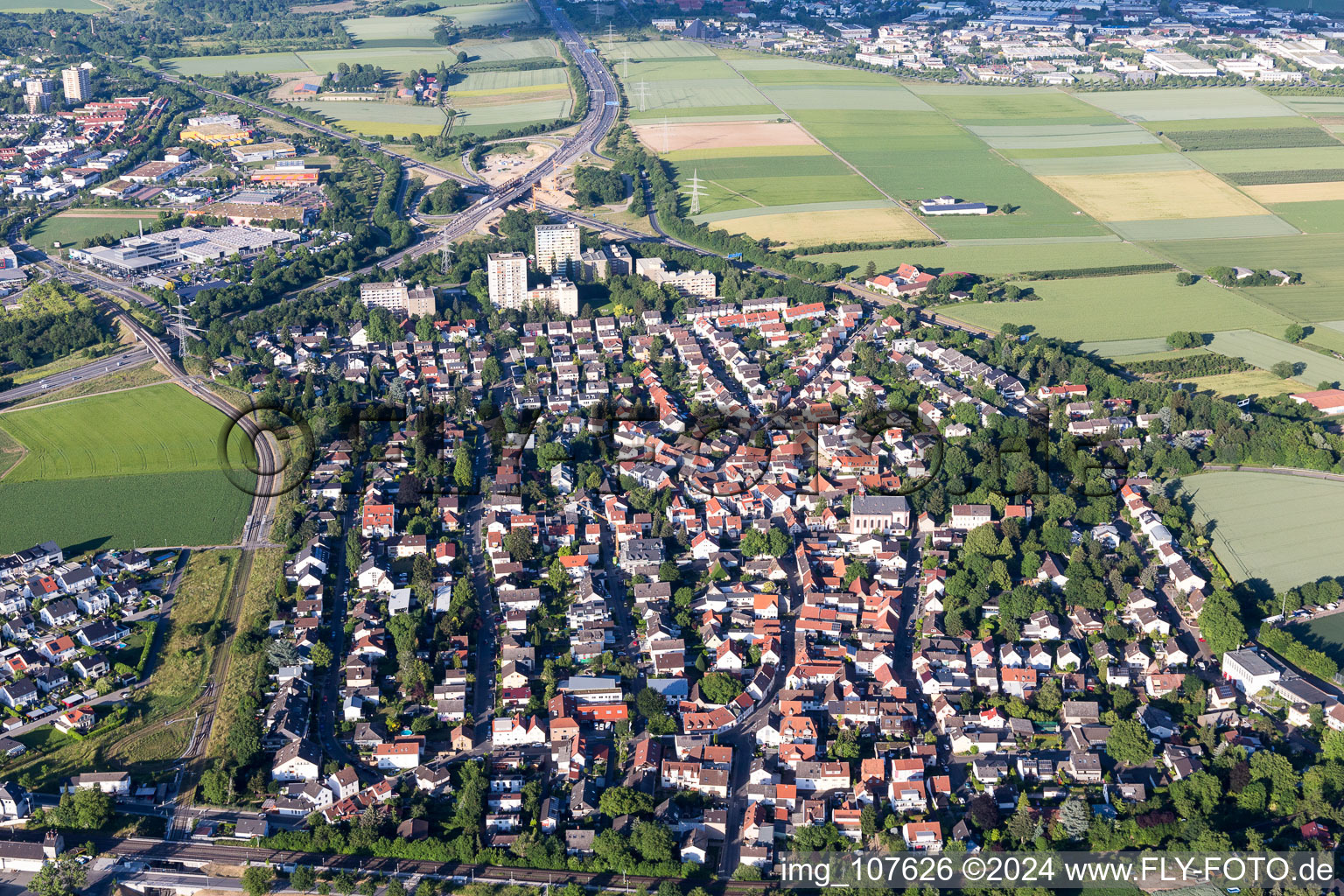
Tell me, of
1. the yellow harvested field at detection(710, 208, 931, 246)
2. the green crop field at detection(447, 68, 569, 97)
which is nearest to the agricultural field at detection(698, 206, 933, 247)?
the yellow harvested field at detection(710, 208, 931, 246)

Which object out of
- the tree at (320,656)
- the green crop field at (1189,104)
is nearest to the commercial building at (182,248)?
the tree at (320,656)

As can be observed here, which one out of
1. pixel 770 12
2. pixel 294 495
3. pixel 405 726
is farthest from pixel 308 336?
pixel 770 12

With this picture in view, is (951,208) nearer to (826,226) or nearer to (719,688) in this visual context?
(826,226)

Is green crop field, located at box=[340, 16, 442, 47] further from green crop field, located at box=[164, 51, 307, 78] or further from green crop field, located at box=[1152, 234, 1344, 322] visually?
green crop field, located at box=[1152, 234, 1344, 322]

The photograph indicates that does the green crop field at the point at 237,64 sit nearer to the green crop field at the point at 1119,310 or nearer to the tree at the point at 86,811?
the green crop field at the point at 1119,310

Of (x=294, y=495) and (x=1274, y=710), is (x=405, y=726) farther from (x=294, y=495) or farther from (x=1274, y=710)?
(x=1274, y=710)

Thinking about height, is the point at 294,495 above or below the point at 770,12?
below
